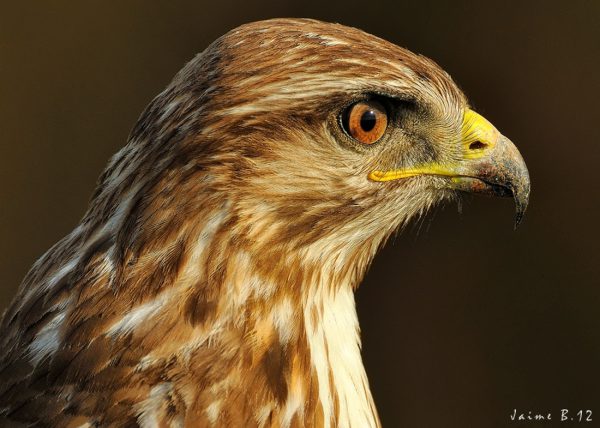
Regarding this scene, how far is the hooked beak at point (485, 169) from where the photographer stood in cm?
214

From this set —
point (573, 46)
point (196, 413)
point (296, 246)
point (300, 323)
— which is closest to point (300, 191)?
point (296, 246)

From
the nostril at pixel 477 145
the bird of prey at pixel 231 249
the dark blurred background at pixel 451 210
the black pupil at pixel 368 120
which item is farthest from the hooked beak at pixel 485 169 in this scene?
the dark blurred background at pixel 451 210

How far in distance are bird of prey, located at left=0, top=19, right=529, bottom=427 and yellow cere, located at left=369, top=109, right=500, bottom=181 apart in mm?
44

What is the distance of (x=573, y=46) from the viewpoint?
163 inches

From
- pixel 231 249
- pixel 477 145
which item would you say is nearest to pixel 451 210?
pixel 477 145

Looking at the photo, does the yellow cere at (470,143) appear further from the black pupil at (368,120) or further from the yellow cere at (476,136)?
the black pupil at (368,120)

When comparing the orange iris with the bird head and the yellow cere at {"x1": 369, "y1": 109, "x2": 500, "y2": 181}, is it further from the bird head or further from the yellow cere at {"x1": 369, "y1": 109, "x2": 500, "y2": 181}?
the yellow cere at {"x1": 369, "y1": 109, "x2": 500, "y2": 181}

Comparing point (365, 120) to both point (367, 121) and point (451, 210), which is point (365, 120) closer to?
point (367, 121)

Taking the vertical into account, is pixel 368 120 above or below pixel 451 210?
above

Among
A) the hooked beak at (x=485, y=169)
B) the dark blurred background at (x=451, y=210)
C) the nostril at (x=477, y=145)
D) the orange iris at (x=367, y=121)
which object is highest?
the orange iris at (x=367, y=121)

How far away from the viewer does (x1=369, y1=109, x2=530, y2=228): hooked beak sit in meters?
2.14

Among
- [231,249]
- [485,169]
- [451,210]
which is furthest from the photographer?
[451,210]

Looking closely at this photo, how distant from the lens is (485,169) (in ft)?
7.04

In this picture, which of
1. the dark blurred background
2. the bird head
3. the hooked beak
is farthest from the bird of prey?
the dark blurred background
